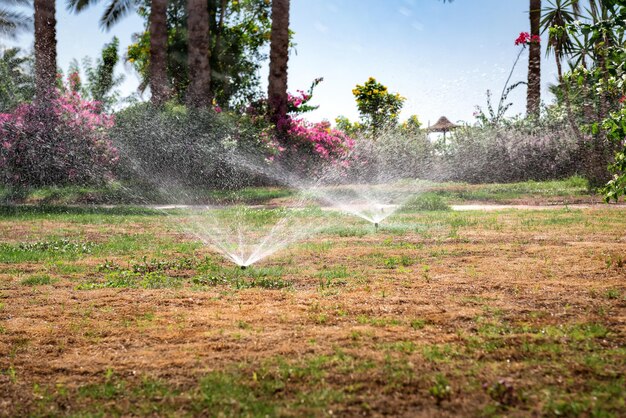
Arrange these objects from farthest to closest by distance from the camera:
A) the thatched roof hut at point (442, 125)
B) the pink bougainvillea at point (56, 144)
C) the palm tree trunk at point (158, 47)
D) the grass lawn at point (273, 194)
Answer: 1. the thatched roof hut at point (442, 125)
2. the palm tree trunk at point (158, 47)
3. the pink bougainvillea at point (56, 144)
4. the grass lawn at point (273, 194)

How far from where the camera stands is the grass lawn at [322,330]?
113 inches

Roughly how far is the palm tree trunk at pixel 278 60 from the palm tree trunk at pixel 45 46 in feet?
18.1

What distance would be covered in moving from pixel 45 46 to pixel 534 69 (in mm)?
14287

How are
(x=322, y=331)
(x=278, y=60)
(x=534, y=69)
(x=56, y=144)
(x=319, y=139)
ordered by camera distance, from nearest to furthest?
1. (x=322, y=331)
2. (x=56, y=144)
3. (x=278, y=60)
4. (x=319, y=139)
5. (x=534, y=69)

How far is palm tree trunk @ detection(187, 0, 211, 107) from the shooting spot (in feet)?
54.1

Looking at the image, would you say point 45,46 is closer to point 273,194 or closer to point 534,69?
point 273,194

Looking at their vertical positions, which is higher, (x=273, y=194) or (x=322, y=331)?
(x=273, y=194)

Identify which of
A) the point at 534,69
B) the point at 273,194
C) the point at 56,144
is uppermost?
the point at 534,69

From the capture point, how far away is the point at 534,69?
1959cm

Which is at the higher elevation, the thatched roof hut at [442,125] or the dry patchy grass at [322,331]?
the thatched roof hut at [442,125]

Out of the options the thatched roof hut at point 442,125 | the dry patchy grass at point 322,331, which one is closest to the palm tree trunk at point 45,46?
the dry patchy grass at point 322,331

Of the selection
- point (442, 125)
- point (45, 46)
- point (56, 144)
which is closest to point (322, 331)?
point (56, 144)

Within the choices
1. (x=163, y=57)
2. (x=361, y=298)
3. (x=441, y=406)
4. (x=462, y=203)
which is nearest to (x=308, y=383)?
(x=441, y=406)

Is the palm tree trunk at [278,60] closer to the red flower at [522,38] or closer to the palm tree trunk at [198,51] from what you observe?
the palm tree trunk at [198,51]
